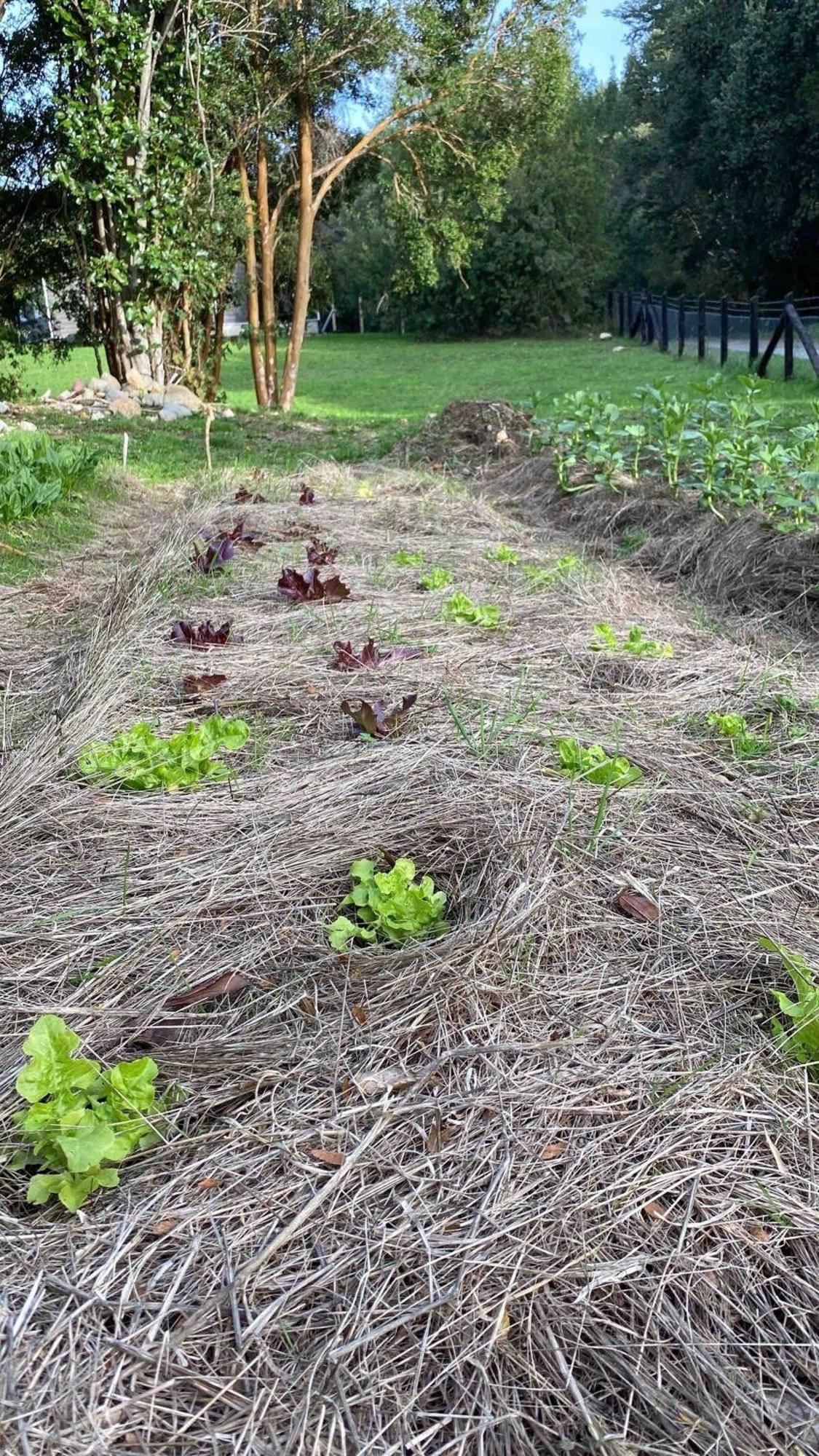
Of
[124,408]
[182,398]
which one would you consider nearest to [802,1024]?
[124,408]

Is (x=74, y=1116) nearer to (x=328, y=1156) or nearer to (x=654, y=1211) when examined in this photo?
(x=328, y=1156)

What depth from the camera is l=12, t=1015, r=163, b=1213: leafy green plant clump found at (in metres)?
1.34

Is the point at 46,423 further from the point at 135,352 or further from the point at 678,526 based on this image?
the point at 678,526

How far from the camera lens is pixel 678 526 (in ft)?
16.9

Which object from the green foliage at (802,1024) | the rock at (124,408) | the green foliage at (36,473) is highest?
the rock at (124,408)

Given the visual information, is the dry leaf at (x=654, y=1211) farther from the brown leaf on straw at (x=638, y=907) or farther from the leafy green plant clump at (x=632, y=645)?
the leafy green plant clump at (x=632, y=645)

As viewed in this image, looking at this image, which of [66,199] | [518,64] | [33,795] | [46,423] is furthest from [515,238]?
[33,795]

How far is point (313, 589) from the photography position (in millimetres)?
3875

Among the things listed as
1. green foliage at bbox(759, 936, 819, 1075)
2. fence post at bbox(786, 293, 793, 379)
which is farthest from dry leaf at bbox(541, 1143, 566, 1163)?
fence post at bbox(786, 293, 793, 379)

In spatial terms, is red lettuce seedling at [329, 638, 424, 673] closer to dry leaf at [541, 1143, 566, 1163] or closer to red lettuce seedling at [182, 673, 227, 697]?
red lettuce seedling at [182, 673, 227, 697]

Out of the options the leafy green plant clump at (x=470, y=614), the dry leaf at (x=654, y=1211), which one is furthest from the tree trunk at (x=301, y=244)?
the dry leaf at (x=654, y=1211)

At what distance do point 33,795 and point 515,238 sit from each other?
33.0 m

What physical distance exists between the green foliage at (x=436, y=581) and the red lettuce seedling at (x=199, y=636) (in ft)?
3.17

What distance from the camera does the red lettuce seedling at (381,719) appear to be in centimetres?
262
